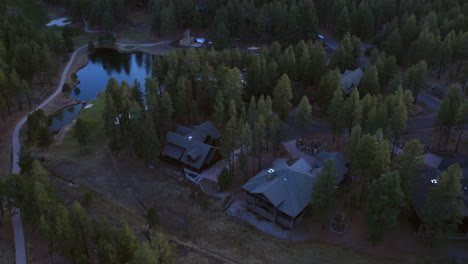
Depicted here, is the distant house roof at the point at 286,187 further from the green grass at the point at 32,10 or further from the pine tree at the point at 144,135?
the green grass at the point at 32,10

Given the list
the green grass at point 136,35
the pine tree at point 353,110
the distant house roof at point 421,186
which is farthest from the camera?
the green grass at point 136,35

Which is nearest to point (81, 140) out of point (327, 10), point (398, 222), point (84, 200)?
point (84, 200)

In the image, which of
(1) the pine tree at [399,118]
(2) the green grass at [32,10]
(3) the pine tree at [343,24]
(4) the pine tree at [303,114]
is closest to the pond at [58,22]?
(2) the green grass at [32,10]

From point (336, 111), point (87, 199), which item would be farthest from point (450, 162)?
point (87, 199)

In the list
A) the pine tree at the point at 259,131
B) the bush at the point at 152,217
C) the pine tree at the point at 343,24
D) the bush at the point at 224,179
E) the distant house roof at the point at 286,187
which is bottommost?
the bush at the point at 152,217

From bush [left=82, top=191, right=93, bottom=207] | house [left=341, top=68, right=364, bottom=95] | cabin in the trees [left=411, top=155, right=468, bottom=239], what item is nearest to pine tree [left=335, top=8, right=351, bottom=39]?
house [left=341, top=68, right=364, bottom=95]

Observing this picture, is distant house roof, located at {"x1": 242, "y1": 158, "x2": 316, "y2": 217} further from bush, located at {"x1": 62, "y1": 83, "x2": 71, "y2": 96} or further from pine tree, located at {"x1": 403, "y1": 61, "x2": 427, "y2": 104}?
bush, located at {"x1": 62, "y1": 83, "x2": 71, "y2": 96}

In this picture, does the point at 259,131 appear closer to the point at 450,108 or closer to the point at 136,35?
the point at 450,108
